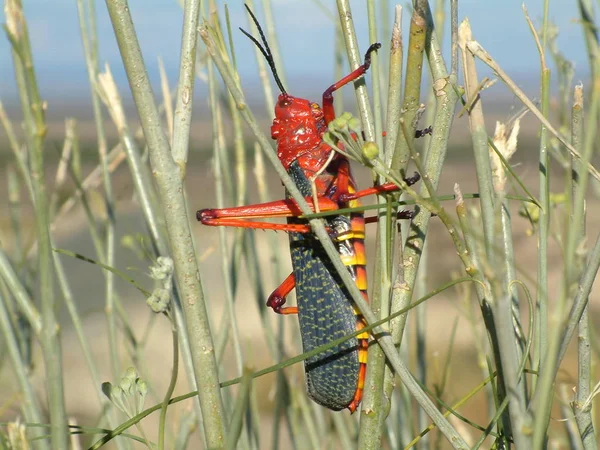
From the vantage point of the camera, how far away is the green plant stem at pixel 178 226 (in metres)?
0.36

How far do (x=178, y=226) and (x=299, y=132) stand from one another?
0.44 meters

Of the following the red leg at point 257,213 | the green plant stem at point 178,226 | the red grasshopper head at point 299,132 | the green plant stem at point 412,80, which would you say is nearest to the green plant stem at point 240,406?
the green plant stem at point 178,226

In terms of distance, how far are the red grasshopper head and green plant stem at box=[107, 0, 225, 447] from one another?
402mm

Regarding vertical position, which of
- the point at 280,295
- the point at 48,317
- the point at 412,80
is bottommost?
the point at 280,295

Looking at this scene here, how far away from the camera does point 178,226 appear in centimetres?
37

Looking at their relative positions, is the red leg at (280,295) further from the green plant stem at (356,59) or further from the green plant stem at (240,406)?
the green plant stem at (240,406)

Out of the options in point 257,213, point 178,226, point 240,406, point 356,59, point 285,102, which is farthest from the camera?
point 285,102

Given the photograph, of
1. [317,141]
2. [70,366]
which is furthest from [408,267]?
[70,366]

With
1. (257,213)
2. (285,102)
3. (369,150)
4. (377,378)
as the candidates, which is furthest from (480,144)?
(285,102)

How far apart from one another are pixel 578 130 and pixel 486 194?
16cm

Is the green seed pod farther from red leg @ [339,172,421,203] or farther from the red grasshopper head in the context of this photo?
the red grasshopper head

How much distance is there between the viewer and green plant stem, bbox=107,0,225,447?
0.36 meters

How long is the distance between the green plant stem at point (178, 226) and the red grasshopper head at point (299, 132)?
15.8 inches

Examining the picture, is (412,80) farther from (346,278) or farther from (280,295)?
(280,295)
